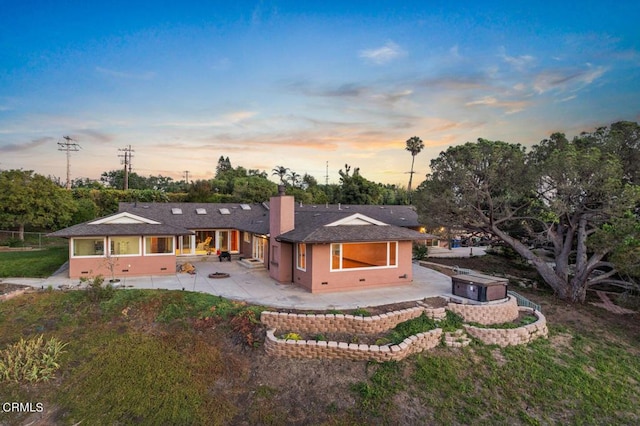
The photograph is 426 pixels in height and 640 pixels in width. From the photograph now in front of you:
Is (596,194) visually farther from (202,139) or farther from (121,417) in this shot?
(202,139)

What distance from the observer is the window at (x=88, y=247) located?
15.5 metres

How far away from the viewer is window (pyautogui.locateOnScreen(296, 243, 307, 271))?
1464 cm

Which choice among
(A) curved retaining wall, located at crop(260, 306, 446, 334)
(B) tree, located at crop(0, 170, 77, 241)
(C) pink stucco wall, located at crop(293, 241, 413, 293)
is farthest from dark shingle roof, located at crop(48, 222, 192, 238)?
(B) tree, located at crop(0, 170, 77, 241)

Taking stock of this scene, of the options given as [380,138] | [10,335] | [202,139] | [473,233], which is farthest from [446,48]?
[10,335]

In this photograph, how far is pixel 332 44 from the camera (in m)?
16.4

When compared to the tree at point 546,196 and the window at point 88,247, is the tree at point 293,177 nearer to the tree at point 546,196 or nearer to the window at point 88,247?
the tree at point 546,196

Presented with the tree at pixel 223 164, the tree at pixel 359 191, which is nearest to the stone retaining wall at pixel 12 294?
the tree at pixel 359 191

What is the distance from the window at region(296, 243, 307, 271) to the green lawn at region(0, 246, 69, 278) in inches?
458

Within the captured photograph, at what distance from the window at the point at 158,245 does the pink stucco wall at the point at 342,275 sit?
666 centimetres

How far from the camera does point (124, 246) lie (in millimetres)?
16250

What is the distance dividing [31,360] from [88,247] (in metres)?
8.15

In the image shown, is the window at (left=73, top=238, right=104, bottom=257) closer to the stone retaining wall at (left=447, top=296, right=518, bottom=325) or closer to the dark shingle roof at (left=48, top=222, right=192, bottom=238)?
the dark shingle roof at (left=48, top=222, right=192, bottom=238)

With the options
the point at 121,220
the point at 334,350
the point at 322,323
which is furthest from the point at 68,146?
the point at 334,350

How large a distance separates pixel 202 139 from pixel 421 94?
1618 centimetres
